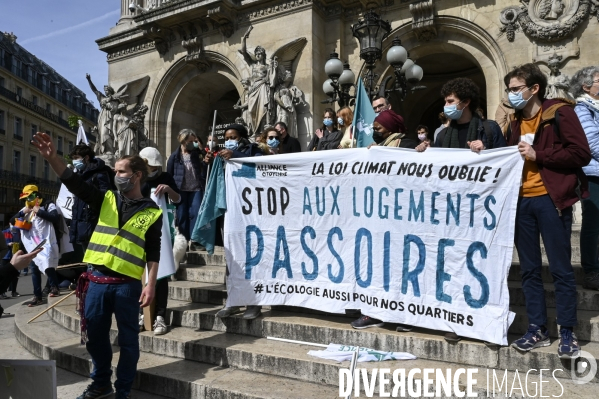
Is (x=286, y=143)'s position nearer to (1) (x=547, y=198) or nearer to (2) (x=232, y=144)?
(2) (x=232, y=144)

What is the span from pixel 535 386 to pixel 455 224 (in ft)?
4.10

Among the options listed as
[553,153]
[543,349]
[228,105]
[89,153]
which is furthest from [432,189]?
[228,105]

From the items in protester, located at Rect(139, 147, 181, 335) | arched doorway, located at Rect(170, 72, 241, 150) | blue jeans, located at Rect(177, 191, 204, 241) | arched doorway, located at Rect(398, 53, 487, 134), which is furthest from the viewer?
arched doorway, located at Rect(170, 72, 241, 150)

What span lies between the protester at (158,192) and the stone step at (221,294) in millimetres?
659

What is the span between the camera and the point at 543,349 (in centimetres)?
306

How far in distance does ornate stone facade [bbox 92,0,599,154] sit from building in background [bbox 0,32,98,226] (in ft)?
Result: 76.5

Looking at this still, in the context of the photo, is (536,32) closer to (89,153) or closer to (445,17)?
(445,17)

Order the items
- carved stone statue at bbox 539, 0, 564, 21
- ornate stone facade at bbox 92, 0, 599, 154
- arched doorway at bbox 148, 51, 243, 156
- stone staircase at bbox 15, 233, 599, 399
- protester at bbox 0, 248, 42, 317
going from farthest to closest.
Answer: arched doorway at bbox 148, 51, 243, 156 < ornate stone facade at bbox 92, 0, 599, 154 < carved stone statue at bbox 539, 0, 564, 21 < stone staircase at bbox 15, 233, 599, 399 < protester at bbox 0, 248, 42, 317

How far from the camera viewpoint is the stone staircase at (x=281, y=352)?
310 cm

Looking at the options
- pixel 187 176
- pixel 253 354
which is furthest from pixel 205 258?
pixel 253 354

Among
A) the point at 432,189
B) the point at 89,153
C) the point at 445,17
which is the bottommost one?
the point at 432,189

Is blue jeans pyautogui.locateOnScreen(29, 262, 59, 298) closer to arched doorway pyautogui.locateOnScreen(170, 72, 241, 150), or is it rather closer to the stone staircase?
the stone staircase

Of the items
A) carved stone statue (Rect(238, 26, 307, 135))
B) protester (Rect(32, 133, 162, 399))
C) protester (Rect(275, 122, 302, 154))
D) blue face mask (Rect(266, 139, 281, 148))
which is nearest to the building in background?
carved stone statue (Rect(238, 26, 307, 135))

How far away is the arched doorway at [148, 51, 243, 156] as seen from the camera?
1423 centimetres
